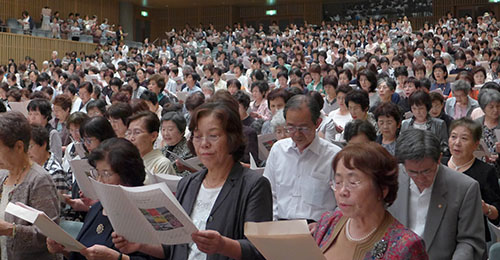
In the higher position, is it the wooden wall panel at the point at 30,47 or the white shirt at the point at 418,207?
the wooden wall panel at the point at 30,47

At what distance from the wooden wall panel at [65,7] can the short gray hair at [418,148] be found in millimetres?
24070

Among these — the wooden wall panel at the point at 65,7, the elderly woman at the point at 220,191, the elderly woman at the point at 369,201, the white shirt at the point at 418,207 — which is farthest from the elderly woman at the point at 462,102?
the wooden wall panel at the point at 65,7

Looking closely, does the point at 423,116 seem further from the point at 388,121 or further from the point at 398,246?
the point at 398,246

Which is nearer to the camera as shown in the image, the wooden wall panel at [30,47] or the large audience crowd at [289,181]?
the large audience crowd at [289,181]

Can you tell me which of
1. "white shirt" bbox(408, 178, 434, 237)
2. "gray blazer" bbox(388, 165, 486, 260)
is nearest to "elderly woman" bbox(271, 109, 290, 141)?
"white shirt" bbox(408, 178, 434, 237)

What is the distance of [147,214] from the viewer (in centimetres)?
228

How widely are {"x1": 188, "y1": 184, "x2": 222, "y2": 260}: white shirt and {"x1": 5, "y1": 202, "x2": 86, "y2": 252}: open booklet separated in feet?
1.57

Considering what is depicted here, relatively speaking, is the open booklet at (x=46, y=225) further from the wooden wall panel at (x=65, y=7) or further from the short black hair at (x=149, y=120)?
the wooden wall panel at (x=65, y=7)

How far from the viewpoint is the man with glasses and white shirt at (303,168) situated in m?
3.23

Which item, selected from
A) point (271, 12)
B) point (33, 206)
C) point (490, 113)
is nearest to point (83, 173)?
point (33, 206)

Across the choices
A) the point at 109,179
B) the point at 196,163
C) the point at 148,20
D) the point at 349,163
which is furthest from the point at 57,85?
the point at 148,20

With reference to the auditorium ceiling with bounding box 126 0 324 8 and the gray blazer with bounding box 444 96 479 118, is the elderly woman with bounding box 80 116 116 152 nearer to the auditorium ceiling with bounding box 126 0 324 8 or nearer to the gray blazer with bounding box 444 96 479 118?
the gray blazer with bounding box 444 96 479 118

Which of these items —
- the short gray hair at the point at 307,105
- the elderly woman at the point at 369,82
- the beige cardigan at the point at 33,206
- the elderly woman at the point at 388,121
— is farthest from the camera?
the elderly woman at the point at 369,82

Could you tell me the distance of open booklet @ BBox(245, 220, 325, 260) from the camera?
190 centimetres
